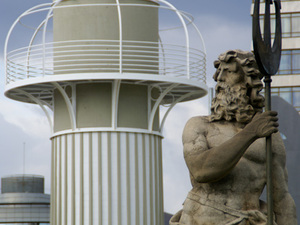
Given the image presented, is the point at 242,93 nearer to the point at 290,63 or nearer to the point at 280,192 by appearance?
the point at 280,192

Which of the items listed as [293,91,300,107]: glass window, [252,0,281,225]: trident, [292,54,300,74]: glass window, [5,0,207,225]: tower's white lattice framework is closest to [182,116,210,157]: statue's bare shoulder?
[252,0,281,225]: trident

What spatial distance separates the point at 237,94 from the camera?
752cm

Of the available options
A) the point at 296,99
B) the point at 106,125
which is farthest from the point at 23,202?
the point at 296,99

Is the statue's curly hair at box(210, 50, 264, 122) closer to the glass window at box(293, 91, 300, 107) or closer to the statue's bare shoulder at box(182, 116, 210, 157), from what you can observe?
the statue's bare shoulder at box(182, 116, 210, 157)

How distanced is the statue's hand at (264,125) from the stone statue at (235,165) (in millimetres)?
135

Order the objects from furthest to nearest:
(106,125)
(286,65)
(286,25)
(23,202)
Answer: (286,25), (286,65), (23,202), (106,125)

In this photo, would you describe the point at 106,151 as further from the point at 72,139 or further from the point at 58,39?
the point at 58,39

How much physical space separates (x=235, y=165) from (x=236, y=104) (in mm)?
619

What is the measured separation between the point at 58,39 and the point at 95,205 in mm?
7323

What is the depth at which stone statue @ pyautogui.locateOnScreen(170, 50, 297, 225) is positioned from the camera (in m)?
7.29

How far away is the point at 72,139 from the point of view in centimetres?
3925

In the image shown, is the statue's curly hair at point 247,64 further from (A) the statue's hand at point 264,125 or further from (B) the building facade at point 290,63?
(B) the building facade at point 290,63

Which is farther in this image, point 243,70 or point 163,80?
point 163,80

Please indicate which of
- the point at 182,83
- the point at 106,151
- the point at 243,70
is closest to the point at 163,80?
the point at 182,83
